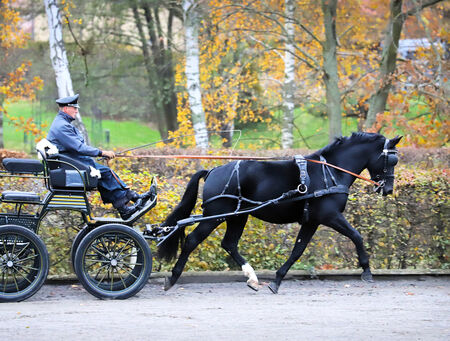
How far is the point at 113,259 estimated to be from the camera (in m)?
6.86

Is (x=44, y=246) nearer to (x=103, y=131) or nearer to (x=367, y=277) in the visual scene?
(x=367, y=277)

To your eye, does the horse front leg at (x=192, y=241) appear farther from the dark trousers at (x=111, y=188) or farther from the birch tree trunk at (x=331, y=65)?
the birch tree trunk at (x=331, y=65)

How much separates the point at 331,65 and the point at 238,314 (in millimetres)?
11531

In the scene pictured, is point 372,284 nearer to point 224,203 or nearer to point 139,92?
point 224,203

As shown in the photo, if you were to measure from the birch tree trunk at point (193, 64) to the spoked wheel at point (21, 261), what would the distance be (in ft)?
27.0

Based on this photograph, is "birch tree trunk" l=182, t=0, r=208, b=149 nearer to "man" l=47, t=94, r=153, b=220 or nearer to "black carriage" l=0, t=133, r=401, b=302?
"black carriage" l=0, t=133, r=401, b=302

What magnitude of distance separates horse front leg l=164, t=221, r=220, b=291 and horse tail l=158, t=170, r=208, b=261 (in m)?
0.16

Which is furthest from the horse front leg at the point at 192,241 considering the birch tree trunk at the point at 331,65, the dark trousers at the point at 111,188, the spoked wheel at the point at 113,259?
the birch tree trunk at the point at 331,65

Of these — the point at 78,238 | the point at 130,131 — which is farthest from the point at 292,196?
the point at 130,131

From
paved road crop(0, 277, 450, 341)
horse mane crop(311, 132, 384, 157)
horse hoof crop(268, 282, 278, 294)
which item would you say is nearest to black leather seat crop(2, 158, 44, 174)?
paved road crop(0, 277, 450, 341)

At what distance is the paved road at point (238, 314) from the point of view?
542 centimetres

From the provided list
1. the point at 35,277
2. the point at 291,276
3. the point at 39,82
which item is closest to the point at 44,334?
the point at 35,277

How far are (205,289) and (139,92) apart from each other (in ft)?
63.2

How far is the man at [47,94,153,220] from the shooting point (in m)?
6.64
